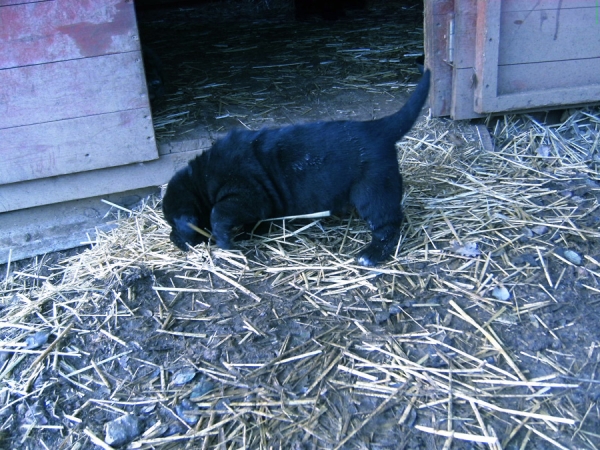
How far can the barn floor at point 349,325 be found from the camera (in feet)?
Result: 8.19

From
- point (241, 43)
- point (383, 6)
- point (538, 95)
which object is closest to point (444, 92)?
point (538, 95)

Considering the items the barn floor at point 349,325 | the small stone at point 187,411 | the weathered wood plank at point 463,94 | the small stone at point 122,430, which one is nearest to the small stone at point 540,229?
the barn floor at point 349,325

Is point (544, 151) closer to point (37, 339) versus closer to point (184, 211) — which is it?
point (184, 211)

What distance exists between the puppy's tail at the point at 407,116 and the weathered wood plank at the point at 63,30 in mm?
2030

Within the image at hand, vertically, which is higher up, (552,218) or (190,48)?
(190,48)

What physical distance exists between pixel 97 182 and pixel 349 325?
2740 millimetres

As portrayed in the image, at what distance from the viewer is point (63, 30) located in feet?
13.4

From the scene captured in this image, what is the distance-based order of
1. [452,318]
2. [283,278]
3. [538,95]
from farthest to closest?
[538,95], [283,278], [452,318]

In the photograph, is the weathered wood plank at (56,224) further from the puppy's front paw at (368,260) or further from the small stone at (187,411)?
the small stone at (187,411)

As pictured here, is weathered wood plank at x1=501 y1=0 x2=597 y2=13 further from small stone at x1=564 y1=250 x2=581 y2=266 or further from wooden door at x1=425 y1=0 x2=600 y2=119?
small stone at x1=564 y1=250 x2=581 y2=266

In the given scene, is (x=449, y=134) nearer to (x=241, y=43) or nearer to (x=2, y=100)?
(x=2, y=100)

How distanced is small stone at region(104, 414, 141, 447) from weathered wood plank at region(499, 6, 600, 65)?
150 inches

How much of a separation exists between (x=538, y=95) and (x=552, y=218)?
1.41m

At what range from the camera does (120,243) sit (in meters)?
4.15
